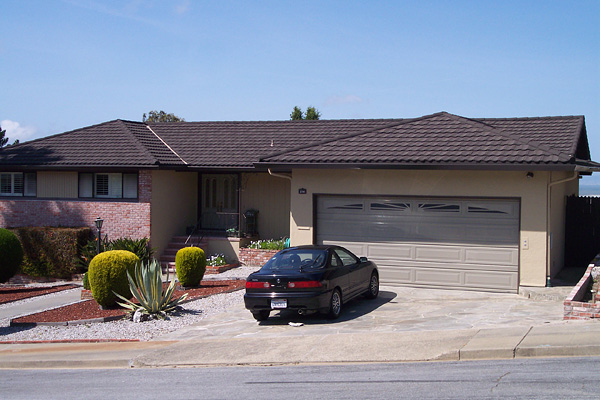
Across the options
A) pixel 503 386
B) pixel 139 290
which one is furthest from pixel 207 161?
pixel 503 386

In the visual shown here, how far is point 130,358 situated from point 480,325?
20.4ft

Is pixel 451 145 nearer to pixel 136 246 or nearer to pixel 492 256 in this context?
pixel 492 256

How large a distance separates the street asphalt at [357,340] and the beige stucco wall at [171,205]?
7931 mm

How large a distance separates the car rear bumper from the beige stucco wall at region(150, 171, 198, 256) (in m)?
9.27

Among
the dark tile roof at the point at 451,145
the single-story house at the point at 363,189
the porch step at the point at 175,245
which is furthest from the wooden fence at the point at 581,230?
the porch step at the point at 175,245

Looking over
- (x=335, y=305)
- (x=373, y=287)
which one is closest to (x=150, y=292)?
(x=335, y=305)

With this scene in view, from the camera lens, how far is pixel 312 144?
58.3ft

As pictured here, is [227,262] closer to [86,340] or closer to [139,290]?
[139,290]

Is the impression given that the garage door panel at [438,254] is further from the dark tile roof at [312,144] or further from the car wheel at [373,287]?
the dark tile roof at [312,144]

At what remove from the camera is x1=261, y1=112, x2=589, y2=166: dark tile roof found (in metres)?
15.2

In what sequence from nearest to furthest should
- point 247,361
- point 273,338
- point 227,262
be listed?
1. point 247,361
2. point 273,338
3. point 227,262

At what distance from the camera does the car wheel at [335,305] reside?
41.0ft

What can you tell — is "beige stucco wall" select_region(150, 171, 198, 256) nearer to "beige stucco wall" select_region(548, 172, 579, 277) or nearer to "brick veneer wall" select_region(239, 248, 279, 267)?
"brick veneer wall" select_region(239, 248, 279, 267)

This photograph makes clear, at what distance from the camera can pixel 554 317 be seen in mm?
12148
